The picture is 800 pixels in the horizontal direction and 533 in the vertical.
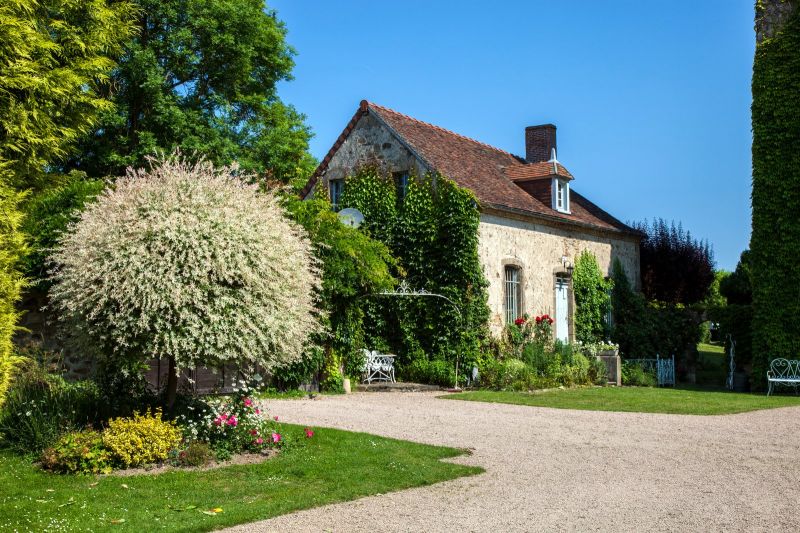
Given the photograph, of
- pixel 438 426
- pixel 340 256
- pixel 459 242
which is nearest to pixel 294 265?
pixel 438 426

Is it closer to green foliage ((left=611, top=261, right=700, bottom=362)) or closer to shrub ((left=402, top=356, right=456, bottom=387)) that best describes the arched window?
shrub ((left=402, top=356, right=456, bottom=387))

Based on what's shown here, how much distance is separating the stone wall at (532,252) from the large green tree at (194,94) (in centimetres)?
799

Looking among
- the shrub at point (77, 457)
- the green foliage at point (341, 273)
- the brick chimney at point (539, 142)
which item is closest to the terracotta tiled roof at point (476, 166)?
the brick chimney at point (539, 142)

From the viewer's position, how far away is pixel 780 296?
17500 mm

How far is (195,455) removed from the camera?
794cm

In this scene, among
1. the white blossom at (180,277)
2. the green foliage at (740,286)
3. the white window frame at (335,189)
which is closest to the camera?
the white blossom at (180,277)

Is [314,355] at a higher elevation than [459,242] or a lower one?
lower

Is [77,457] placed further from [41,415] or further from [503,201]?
[503,201]

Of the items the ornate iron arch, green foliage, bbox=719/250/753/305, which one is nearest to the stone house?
Answer: the ornate iron arch

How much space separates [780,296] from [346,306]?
9817 mm

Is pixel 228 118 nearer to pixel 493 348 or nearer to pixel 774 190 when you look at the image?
pixel 493 348

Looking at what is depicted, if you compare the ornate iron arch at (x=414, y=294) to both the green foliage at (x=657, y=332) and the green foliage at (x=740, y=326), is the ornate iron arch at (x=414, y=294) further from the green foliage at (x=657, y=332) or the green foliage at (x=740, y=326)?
the green foliage at (x=740, y=326)

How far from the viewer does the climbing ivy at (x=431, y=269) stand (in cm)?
1797

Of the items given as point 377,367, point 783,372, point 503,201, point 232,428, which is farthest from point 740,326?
point 232,428
